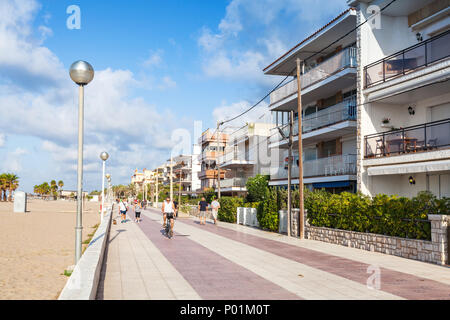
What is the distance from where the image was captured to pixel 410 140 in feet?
55.7

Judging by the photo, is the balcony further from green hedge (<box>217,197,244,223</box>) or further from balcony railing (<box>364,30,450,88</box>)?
balcony railing (<box>364,30,450,88</box>)

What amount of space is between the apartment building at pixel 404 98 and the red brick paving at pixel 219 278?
925 centimetres

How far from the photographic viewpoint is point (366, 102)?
742 inches

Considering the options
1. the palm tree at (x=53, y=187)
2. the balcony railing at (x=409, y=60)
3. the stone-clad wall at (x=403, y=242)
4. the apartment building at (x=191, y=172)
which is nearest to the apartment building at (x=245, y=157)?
the balcony railing at (x=409, y=60)

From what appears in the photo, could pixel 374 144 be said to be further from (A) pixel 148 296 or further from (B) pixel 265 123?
(B) pixel 265 123

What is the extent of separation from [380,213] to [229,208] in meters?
17.7

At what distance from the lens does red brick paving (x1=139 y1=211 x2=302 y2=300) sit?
6.67 m

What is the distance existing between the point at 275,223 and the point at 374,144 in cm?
618

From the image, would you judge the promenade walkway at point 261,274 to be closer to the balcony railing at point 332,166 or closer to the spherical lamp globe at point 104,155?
the balcony railing at point 332,166

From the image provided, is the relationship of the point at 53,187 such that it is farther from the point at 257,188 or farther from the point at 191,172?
the point at 257,188

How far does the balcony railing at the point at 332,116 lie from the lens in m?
21.4

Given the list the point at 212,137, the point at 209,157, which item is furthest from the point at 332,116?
the point at 212,137

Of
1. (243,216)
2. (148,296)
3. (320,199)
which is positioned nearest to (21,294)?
(148,296)

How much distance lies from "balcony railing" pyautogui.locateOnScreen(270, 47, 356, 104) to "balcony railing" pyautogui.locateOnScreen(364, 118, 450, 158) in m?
4.61
